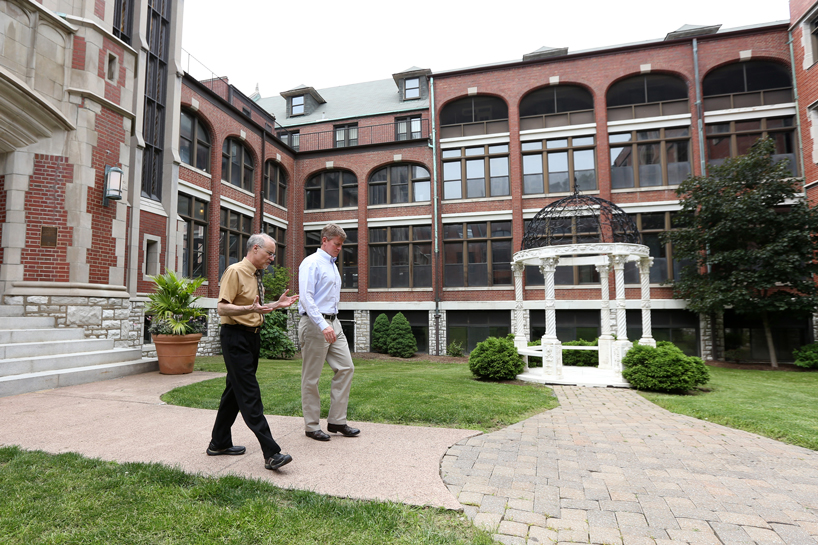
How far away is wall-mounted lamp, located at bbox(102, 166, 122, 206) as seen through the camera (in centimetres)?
920

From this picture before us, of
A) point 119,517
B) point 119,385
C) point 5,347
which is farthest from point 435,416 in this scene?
point 5,347

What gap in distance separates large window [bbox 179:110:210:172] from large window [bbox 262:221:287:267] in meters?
4.50

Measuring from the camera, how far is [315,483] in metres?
3.07

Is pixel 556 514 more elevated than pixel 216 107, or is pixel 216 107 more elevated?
pixel 216 107

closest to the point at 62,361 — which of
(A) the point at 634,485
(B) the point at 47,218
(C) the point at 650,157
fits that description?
(B) the point at 47,218

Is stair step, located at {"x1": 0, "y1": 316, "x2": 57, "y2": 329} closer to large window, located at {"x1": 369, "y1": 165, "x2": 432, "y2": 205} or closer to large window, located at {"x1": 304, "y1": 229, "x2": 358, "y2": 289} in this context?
large window, located at {"x1": 304, "y1": 229, "x2": 358, "y2": 289}

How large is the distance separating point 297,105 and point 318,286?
23.1 meters

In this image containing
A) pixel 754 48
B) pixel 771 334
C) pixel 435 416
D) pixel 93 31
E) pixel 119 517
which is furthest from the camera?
pixel 754 48

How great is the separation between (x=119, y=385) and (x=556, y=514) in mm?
7560

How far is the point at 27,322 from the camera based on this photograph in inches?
315

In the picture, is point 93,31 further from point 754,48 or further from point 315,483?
point 754,48

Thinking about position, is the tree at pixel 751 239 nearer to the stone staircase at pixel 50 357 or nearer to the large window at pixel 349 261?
the large window at pixel 349 261

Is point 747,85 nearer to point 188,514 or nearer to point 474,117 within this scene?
point 474,117

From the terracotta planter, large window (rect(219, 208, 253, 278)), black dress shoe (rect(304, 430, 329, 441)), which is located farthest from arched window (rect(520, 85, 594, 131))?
black dress shoe (rect(304, 430, 329, 441))
